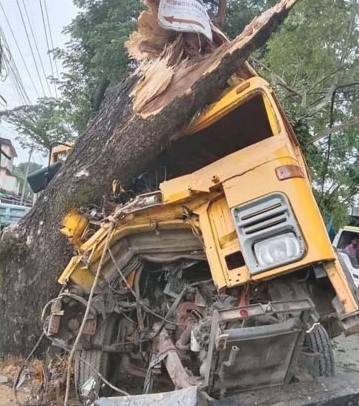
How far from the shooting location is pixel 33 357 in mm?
4430

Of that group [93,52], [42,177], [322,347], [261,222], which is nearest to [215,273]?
[261,222]

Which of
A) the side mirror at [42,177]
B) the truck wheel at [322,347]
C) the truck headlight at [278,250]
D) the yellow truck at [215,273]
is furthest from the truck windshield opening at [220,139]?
the truck wheel at [322,347]

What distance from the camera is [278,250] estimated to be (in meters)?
2.68

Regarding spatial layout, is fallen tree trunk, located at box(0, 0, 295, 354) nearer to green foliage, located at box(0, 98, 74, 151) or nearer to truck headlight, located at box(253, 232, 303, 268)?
truck headlight, located at box(253, 232, 303, 268)

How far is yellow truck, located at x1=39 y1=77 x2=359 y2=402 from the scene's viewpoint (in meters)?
2.52

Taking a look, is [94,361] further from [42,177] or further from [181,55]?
[181,55]

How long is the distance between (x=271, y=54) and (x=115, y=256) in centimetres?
696

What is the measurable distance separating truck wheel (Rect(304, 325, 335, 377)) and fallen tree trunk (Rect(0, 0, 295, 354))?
183 centimetres

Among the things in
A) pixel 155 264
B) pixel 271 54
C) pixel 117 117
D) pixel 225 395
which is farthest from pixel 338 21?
pixel 225 395

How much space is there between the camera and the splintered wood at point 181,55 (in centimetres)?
381

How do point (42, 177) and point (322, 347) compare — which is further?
point (42, 177)

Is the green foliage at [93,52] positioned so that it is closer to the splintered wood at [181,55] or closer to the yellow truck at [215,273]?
the splintered wood at [181,55]

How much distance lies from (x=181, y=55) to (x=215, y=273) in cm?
207

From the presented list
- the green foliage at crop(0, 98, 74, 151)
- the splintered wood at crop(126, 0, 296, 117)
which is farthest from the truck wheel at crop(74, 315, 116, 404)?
the green foliage at crop(0, 98, 74, 151)
